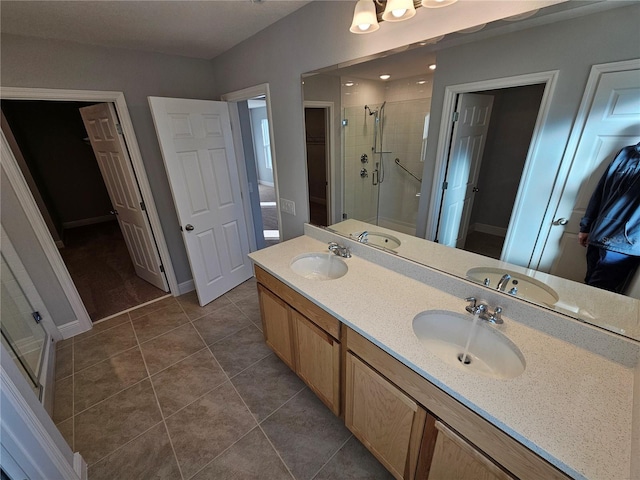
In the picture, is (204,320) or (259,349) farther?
(204,320)

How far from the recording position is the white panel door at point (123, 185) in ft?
7.74

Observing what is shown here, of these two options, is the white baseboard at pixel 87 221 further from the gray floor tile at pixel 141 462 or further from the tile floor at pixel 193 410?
the gray floor tile at pixel 141 462

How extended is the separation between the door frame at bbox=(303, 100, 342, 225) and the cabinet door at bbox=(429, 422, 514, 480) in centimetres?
137

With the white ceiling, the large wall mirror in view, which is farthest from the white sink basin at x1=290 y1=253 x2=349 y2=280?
the white ceiling

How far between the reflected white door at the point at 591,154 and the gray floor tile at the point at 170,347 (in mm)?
2381

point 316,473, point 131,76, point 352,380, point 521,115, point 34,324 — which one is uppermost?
point 131,76

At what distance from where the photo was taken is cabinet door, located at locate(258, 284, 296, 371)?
5.37ft

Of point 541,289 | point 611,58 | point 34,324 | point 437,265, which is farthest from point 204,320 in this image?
point 611,58

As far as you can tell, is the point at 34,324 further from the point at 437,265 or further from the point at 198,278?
the point at 437,265

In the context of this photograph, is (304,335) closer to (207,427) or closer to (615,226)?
(207,427)

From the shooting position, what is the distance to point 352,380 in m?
1.26

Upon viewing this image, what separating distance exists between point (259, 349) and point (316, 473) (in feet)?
3.17

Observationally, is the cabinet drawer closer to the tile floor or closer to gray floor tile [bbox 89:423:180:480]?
the tile floor

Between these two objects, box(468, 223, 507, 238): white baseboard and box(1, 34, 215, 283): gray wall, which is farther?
box(1, 34, 215, 283): gray wall
